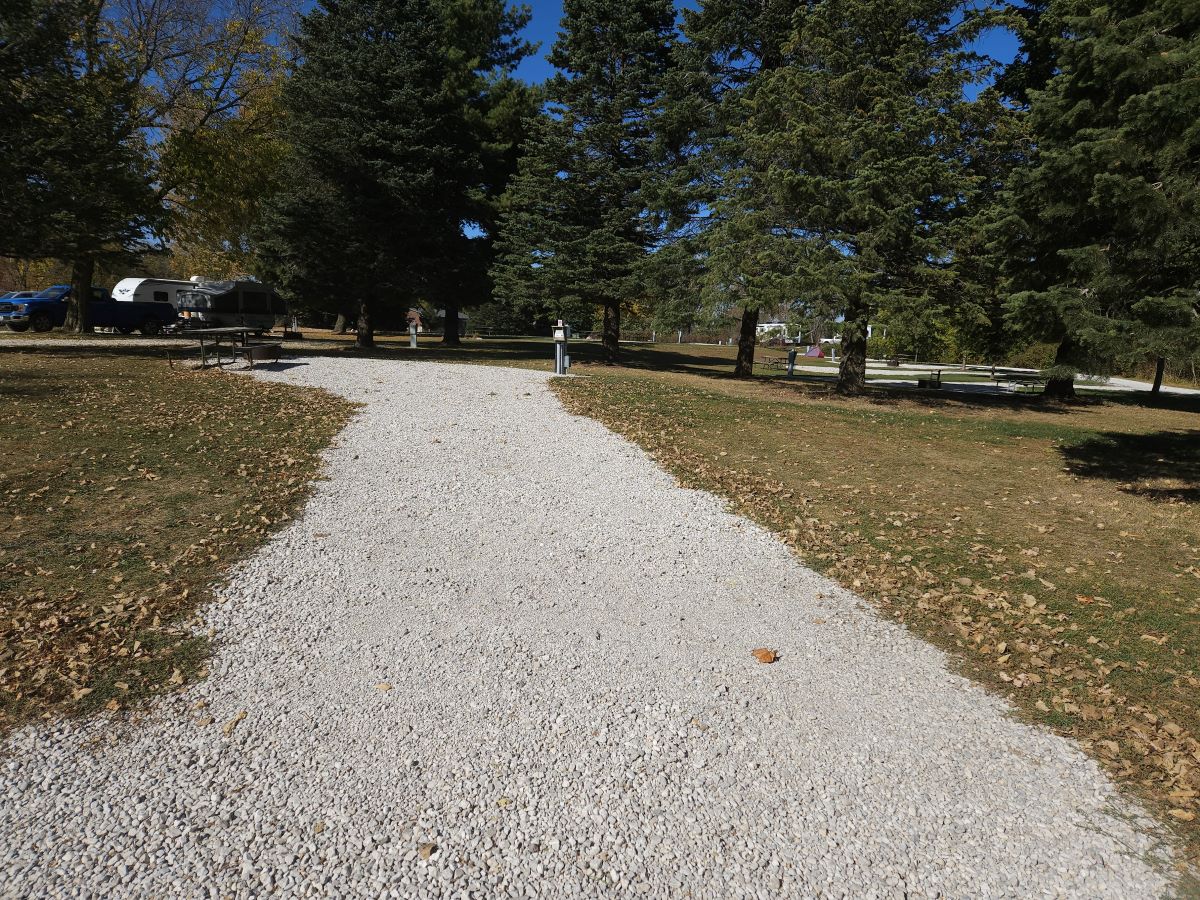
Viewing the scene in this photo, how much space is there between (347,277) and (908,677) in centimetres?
2206

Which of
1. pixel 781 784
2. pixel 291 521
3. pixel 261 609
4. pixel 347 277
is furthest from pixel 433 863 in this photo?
pixel 347 277

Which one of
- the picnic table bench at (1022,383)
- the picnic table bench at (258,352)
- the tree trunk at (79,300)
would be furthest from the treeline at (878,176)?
the tree trunk at (79,300)

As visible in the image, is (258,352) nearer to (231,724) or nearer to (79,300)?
(79,300)

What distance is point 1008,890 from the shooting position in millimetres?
2414

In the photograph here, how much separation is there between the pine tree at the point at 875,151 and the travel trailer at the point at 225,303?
70.1ft

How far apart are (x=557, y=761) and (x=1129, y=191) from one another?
8104mm

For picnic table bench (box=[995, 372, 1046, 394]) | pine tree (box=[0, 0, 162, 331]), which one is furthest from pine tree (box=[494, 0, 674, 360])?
picnic table bench (box=[995, 372, 1046, 394])

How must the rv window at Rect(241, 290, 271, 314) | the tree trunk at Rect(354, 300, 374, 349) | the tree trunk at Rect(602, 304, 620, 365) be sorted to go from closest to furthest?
the tree trunk at Rect(602, 304, 620, 365), the tree trunk at Rect(354, 300, 374, 349), the rv window at Rect(241, 290, 271, 314)

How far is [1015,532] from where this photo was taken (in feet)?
21.8

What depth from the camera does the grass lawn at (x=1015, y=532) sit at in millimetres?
3688

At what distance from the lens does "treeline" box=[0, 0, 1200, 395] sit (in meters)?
7.38

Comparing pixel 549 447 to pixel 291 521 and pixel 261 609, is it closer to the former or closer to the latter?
pixel 291 521

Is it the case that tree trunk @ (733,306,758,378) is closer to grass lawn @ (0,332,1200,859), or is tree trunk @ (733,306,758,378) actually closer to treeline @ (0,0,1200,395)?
treeline @ (0,0,1200,395)

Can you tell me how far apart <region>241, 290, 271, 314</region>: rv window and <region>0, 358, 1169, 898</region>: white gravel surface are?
25.7m
